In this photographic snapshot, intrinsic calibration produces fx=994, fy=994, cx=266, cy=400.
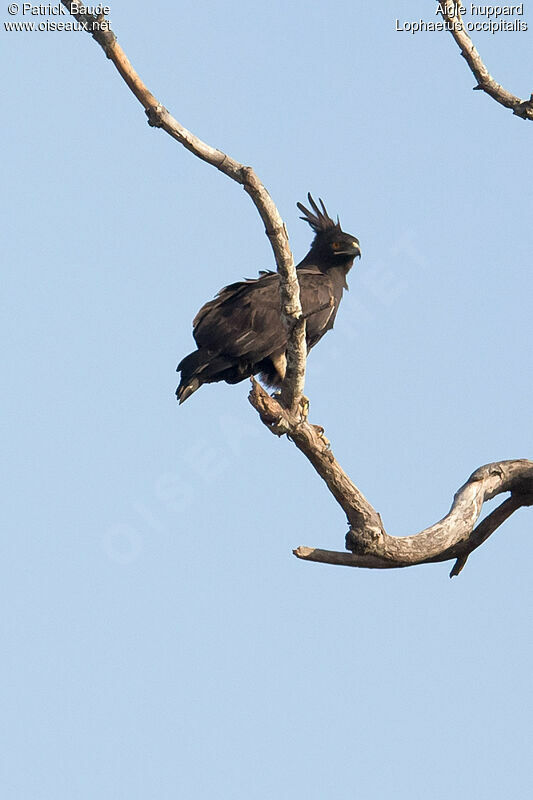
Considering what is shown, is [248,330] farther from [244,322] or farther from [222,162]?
[222,162]

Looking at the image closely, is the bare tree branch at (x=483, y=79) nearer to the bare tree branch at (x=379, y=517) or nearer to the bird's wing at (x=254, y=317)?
the bird's wing at (x=254, y=317)

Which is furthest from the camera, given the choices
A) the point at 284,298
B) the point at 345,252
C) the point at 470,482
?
the point at 345,252

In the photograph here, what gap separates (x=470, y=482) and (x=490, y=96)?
287 centimetres

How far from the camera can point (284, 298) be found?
19.6 feet

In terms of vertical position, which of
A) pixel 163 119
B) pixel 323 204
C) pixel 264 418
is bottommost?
pixel 264 418

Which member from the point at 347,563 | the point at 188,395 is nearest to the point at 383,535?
the point at 347,563

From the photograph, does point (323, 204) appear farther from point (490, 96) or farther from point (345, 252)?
point (490, 96)

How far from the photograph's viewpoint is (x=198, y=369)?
8727 mm

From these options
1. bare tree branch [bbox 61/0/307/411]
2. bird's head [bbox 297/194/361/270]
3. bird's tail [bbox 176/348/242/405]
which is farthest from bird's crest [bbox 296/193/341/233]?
bare tree branch [bbox 61/0/307/411]

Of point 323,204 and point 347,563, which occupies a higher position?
point 323,204

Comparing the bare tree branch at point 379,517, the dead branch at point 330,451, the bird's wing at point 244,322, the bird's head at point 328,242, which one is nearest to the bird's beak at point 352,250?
the bird's head at point 328,242

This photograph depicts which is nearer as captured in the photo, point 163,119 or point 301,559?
point 163,119

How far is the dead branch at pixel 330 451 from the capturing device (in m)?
5.26

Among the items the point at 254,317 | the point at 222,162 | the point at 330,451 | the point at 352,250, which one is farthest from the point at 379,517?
the point at 352,250
